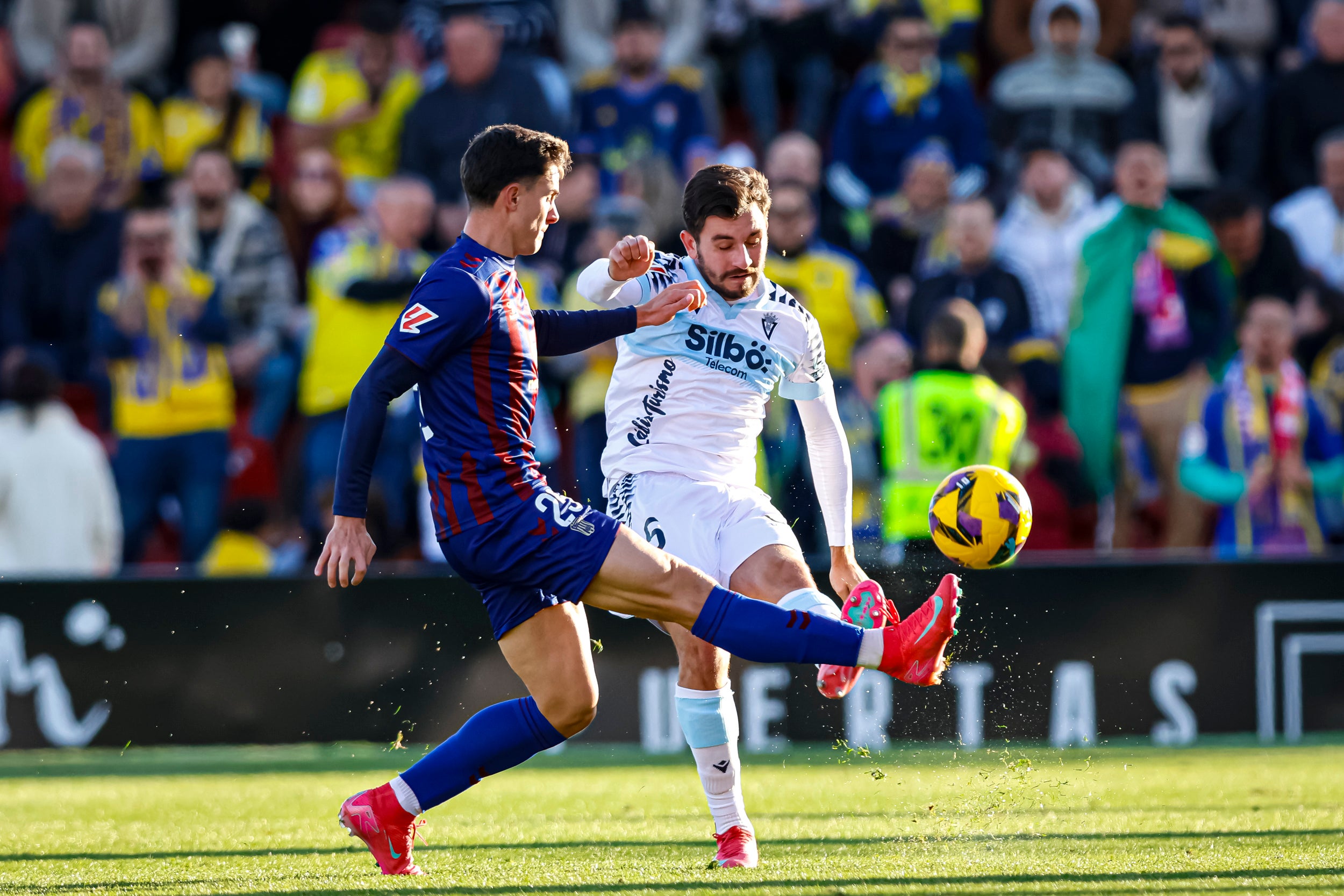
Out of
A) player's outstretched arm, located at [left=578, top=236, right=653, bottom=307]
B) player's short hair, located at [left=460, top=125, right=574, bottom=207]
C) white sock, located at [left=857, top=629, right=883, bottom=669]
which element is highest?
player's short hair, located at [left=460, top=125, right=574, bottom=207]

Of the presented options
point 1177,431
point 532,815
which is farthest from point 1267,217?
point 532,815

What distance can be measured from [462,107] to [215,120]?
2012mm

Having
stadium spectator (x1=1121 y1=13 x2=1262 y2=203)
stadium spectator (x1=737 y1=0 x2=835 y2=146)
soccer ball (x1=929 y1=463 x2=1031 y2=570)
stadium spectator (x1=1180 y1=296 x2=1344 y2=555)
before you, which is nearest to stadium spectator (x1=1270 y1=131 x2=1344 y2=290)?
stadium spectator (x1=1121 y1=13 x2=1262 y2=203)

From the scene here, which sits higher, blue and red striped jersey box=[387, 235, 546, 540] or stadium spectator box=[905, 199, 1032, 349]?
stadium spectator box=[905, 199, 1032, 349]

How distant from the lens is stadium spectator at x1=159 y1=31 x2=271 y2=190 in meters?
11.4

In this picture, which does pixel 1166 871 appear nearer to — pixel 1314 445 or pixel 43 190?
pixel 1314 445

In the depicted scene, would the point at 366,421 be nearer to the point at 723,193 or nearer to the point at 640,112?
the point at 723,193

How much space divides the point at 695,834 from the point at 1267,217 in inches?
267

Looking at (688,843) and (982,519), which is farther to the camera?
(688,843)

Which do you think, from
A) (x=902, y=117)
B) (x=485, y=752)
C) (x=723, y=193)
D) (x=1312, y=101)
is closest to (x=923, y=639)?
(x=485, y=752)

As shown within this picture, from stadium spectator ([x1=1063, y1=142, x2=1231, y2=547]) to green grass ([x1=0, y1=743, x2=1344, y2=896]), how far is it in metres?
1.90

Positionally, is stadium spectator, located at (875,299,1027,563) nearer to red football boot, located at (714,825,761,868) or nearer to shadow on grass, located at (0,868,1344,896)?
red football boot, located at (714,825,761,868)

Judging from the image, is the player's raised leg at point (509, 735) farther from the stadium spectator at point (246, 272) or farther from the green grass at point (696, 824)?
the stadium spectator at point (246, 272)

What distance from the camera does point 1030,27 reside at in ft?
38.2
